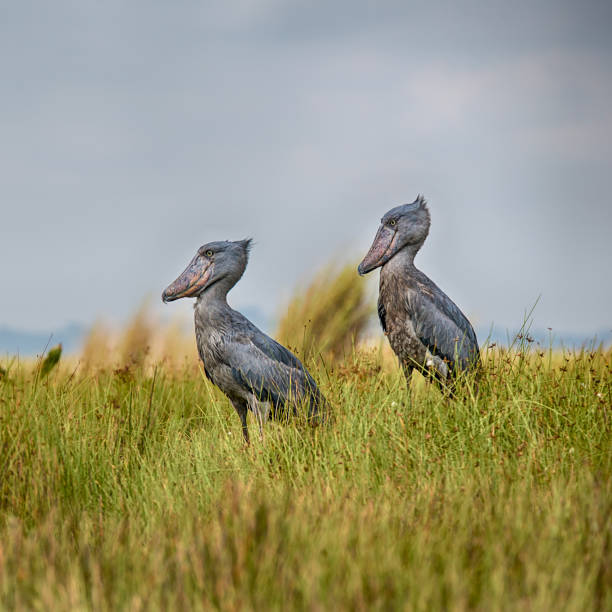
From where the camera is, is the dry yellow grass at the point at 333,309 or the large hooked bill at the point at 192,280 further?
the dry yellow grass at the point at 333,309

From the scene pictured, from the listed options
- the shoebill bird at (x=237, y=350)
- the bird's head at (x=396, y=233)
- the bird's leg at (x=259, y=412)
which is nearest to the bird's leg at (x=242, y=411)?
the shoebill bird at (x=237, y=350)

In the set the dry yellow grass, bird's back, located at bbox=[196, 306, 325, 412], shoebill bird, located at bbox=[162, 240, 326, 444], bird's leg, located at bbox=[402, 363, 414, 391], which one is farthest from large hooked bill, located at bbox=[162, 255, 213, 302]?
the dry yellow grass

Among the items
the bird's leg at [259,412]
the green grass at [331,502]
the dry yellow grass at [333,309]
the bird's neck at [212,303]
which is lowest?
the green grass at [331,502]

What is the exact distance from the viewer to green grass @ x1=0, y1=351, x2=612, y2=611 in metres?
2.95

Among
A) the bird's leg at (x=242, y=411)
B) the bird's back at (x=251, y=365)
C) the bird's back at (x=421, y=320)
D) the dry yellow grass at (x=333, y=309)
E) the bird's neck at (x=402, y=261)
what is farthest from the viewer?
the dry yellow grass at (x=333, y=309)

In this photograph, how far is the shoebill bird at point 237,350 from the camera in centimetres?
556

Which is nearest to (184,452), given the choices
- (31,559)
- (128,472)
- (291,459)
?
(128,472)

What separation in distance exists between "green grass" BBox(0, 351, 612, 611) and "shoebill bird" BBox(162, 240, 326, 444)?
23cm

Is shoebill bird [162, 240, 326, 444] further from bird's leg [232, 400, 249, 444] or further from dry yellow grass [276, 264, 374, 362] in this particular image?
dry yellow grass [276, 264, 374, 362]

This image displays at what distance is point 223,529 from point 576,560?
1.42 meters

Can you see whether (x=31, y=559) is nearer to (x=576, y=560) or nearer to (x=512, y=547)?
(x=512, y=547)

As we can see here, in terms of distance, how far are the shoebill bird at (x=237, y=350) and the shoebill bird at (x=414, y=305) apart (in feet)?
3.24

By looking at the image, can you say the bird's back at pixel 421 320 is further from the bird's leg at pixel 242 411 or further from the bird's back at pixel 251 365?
the bird's leg at pixel 242 411

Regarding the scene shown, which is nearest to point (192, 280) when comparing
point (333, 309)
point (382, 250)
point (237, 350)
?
point (237, 350)
